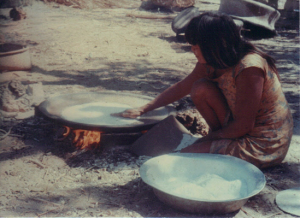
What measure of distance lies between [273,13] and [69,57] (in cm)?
457

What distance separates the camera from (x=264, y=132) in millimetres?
2205

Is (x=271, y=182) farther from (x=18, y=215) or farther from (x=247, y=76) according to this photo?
(x=18, y=215)

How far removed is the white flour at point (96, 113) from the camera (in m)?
2.54

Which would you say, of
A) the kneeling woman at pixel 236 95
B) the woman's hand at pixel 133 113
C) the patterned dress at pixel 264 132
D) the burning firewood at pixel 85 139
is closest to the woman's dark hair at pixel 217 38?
the kneeling woman at pixel 236 95

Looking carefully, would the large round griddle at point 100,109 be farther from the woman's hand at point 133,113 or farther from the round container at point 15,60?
the round container at point 15,60

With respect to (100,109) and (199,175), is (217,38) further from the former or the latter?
(100,109)

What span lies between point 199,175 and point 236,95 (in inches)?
20.8

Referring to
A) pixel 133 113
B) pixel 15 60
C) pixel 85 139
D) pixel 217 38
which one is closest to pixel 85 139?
pixel 85 139

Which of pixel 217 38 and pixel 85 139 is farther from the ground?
pixel 217 38

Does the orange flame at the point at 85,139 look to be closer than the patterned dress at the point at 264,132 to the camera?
No

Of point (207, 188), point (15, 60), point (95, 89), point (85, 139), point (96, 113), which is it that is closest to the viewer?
point (207, 188)

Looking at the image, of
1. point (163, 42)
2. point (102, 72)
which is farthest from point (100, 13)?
point (102, 72)

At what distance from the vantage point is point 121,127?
7.57ft

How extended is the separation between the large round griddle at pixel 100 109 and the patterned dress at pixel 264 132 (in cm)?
60
